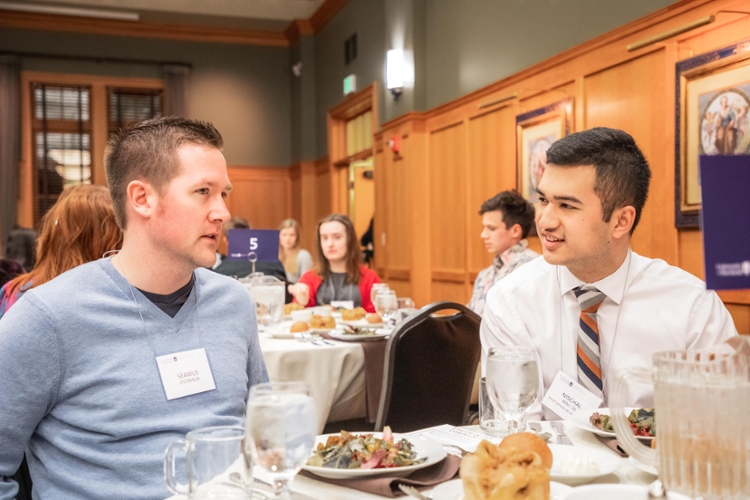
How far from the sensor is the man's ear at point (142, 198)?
145cm

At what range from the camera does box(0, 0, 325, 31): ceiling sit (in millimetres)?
9633

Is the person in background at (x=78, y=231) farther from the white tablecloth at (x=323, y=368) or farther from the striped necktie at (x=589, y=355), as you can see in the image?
the striped necktie at (x=589, y=355)

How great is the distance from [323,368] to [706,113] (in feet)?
7.93

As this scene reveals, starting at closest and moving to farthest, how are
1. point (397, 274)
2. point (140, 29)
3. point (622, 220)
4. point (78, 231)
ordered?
1. point (622, 220)
2. point (78, 231)
3. point (397, 274)
4. point (140, 29)

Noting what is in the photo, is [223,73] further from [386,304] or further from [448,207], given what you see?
[386,304]

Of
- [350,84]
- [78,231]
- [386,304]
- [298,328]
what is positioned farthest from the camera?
[350,84]

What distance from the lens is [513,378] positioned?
122 cm

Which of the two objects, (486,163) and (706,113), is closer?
(706,113)

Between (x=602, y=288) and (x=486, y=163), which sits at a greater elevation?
(x=486, y=163)

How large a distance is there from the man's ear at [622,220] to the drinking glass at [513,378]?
0.60 m

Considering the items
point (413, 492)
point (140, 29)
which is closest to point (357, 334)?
point (413, 492)

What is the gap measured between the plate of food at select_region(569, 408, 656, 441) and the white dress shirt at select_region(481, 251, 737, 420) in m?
0.28

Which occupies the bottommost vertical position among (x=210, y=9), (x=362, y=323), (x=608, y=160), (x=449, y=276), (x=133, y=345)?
(x=362, y=323)

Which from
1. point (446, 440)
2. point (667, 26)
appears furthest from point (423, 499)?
point (667, 26)
